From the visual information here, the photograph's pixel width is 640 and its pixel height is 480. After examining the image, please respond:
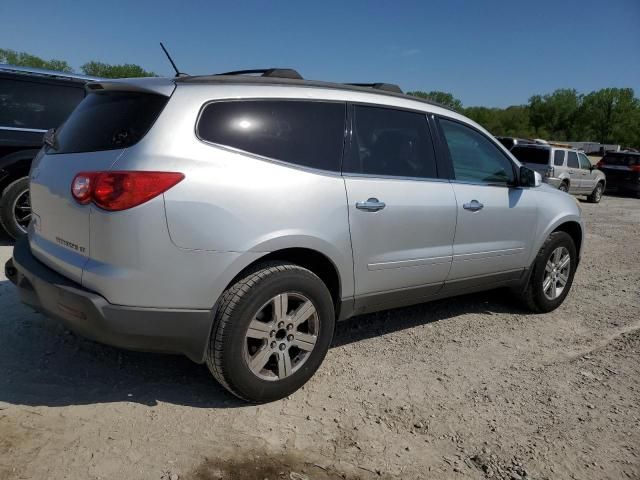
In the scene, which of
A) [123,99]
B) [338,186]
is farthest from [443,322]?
[123,99]

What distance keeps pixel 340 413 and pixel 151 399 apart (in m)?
1.07

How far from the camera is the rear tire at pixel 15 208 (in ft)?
18.9

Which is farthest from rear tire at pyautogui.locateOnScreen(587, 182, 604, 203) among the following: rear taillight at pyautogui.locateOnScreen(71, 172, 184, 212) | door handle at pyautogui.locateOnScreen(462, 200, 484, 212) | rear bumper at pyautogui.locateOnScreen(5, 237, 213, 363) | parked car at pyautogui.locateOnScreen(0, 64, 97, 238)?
rear taillight at pyautogui.locateOnScreen(71, 172, 184, 212)

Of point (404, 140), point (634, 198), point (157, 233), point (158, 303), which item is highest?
point (404, 140)

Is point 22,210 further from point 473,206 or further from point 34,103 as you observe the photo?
point 473,206

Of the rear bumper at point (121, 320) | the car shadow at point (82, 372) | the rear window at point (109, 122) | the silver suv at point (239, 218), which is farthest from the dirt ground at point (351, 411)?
the rear window at point (109, 122)

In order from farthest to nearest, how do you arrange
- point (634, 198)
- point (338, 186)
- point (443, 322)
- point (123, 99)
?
point (634, 198) < point (443, 322) < point (338, 186) < point (123, 99)

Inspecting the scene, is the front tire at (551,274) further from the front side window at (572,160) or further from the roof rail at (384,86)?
the front side window at (572,160)

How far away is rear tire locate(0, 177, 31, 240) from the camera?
5.77 metres

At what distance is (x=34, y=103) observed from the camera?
5988 millimetres

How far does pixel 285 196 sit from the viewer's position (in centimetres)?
289

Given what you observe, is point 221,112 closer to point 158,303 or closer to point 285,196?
point 285,196

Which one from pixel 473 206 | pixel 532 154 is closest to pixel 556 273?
pixel 473 206

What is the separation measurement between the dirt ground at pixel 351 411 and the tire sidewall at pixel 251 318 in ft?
0.39
